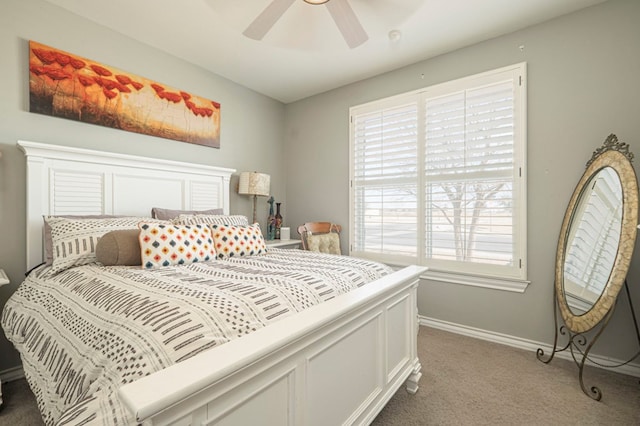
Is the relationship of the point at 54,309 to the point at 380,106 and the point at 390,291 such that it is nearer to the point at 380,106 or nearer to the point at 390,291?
the point at 390,291

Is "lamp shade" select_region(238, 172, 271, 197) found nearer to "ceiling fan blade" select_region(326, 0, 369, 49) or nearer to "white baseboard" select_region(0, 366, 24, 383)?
"ceiling fan blade" select_region(326, 0, 369, 49)

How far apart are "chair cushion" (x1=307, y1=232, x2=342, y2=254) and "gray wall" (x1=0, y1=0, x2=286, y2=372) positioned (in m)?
0.99

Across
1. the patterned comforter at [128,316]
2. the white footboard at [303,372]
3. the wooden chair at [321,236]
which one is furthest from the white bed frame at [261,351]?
the wooden chair at [321,236]

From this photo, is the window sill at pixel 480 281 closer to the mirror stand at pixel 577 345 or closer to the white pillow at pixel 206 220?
the mirror stand at pixel 577 345

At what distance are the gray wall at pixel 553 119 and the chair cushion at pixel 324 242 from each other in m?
1.04

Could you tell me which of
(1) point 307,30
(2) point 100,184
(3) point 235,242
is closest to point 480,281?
(3) point 235,242

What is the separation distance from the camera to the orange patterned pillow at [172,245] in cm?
174

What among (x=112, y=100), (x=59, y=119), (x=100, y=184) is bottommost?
(x=100, y=184)

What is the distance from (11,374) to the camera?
205 centimetres

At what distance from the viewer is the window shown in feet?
8.38

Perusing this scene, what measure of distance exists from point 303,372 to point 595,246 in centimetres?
216

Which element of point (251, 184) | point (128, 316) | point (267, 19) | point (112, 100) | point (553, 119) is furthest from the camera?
point (251, 184)

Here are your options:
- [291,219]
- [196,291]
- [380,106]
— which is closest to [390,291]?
[196,291]

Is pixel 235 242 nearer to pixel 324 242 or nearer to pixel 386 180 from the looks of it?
pixel 324 242
